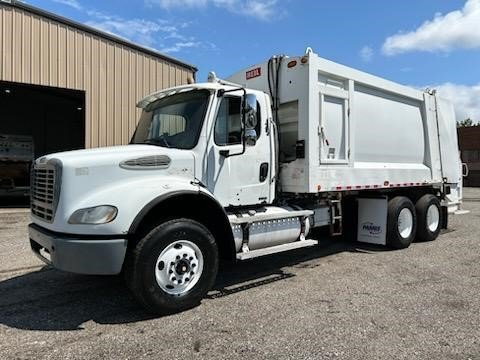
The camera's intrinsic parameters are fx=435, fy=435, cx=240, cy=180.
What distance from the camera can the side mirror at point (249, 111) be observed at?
5618 millimetres

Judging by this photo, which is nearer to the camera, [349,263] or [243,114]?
[243,114]

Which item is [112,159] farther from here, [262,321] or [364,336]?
[364,336]

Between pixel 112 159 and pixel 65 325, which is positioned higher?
pixel 112 159

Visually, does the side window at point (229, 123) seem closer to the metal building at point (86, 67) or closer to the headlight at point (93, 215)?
the headlight at point (93, 215)

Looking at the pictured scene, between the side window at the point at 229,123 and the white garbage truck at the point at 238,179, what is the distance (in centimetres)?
1

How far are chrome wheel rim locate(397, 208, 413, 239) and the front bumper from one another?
6080 mm

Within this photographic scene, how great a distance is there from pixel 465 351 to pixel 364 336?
86 cm

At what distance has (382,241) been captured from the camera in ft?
27.5

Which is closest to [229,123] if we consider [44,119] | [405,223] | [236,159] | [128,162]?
[236,159]

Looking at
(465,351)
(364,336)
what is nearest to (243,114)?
(364,336)

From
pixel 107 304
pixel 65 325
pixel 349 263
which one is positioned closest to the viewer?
pixel 65 325

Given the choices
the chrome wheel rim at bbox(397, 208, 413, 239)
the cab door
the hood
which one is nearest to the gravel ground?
the cab door

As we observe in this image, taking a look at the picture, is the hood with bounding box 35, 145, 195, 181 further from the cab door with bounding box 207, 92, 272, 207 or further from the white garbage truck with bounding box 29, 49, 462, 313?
the cab door with bounding box 207, 92, 272, 207

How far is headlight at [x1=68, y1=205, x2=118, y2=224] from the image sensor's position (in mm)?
4328
